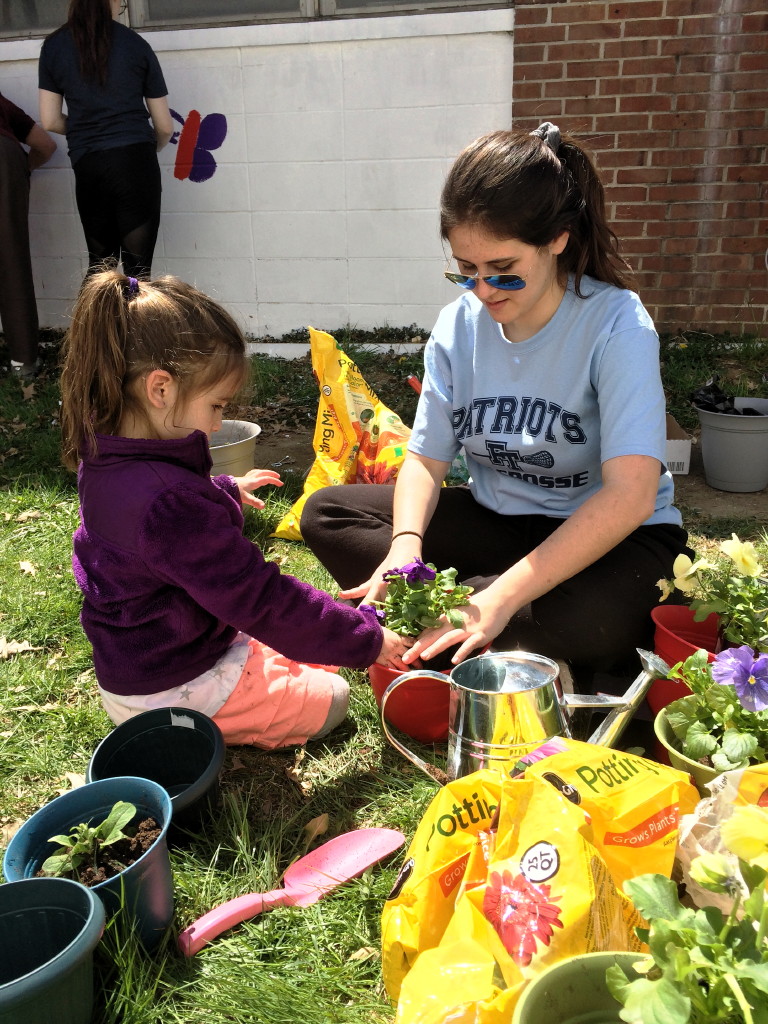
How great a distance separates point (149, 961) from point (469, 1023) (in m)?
0.68

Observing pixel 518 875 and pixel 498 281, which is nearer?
pixel 518 875

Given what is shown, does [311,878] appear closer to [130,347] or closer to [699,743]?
[699,743]

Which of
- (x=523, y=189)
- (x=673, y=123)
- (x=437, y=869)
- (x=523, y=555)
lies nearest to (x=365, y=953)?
(x=437, y=869)

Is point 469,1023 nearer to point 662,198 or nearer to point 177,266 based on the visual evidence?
point 662,198

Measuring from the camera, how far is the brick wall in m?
4.86

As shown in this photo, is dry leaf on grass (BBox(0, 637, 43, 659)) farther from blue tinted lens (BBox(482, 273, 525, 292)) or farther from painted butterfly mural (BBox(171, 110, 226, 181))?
painted butterfly mural (BBox(171, 110, 226, 181))

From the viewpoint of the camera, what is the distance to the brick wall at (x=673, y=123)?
4.86 meters

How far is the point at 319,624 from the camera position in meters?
1.91

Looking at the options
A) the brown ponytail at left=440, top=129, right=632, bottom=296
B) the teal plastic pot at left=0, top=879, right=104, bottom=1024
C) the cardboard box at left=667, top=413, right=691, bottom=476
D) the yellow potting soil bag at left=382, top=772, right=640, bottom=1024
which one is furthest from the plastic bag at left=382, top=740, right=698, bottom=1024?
the cardboard box at left=667, top=413, right=691, bottom=476

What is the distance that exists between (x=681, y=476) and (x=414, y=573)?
2.62 metres

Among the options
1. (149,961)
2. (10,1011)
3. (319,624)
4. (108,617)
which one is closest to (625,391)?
(319,624)

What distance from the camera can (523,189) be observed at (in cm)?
198

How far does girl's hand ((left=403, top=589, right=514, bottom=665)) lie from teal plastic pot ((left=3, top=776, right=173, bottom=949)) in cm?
62

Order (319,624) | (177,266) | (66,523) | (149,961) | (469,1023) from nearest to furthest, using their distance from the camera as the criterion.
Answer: (469,1023) < (149,961) < (319,624) < (66,523) < (177,266)
